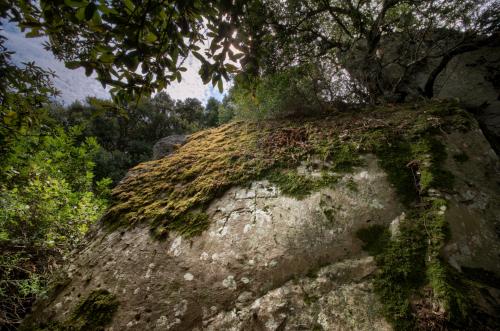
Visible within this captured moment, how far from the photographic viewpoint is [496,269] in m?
1.86

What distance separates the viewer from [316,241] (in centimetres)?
234

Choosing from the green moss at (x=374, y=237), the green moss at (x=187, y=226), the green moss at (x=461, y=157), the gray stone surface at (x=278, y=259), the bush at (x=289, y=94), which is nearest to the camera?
the gray stone surface at (x=278, y=259)

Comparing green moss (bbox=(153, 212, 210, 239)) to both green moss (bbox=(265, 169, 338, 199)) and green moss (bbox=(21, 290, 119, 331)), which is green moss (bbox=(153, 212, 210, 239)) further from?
green moss (bbox=(265, 169, 338, 199))

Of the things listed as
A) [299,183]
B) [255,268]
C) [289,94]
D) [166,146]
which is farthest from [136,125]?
[255,268]

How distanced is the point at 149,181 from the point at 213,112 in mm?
22250

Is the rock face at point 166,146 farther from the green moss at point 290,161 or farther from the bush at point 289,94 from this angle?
the bush at point 289,94

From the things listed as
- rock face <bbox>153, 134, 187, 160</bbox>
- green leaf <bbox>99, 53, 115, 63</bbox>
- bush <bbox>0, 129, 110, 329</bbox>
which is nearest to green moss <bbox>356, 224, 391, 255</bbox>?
green leaf <bbox>99, 53, 115, 63</bbox>

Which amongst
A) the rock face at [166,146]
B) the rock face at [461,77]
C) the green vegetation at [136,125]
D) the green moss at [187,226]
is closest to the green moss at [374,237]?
the green moss at [187,226]

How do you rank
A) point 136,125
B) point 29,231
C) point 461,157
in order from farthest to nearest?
point 136,125
point 29,231
point 461,157

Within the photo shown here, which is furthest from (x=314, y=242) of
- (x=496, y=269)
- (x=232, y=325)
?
(x=496, y=269)

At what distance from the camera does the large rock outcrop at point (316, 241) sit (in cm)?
184

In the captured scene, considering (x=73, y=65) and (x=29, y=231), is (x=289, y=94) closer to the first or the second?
(x=73, y=65)

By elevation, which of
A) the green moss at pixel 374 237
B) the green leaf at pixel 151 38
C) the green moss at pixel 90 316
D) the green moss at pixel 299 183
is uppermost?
the green leaf at pixel 151 38

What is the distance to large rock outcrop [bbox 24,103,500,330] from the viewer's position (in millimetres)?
1845
